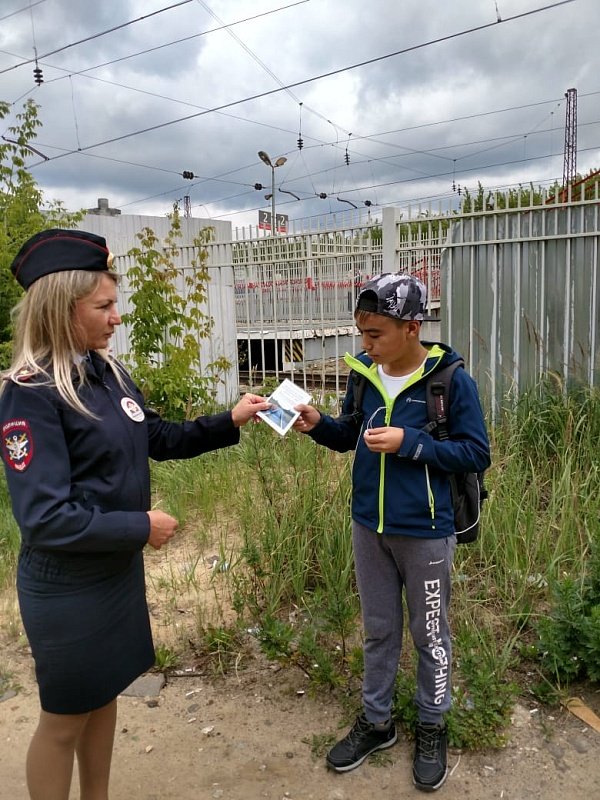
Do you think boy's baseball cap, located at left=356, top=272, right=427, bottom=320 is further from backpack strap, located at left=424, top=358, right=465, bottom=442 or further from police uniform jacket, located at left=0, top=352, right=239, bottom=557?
police uniform jacket, located at left=0, top=352, right=239, bottom=557

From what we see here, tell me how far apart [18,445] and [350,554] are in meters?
1.91

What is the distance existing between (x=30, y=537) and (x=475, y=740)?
179cm

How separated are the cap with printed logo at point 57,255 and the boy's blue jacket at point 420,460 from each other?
100cm

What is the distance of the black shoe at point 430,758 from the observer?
2.13 m

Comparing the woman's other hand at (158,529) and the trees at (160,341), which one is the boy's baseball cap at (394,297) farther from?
the trees at (160,341)

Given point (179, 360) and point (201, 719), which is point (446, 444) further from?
point (179, 360)

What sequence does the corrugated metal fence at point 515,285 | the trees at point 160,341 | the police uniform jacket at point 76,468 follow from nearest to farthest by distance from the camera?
the police uniform jacket at point 76,468 → the corrugated metal fence at point 515,285 → the trees at point 160,341

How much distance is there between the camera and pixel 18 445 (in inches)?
60.6

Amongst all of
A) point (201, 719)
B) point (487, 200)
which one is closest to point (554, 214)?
point (487, 200)

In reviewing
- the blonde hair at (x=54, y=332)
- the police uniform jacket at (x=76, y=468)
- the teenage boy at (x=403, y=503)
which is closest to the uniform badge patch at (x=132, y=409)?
the police uniform jacket at (x=76, y=468)

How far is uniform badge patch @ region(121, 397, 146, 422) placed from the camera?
1791 millimetres

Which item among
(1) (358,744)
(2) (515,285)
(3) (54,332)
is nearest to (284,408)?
(3) (54,332)

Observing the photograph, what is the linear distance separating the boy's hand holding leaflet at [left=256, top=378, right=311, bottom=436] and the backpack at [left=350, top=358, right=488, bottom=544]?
0.21 metres

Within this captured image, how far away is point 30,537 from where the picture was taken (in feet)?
5.05
